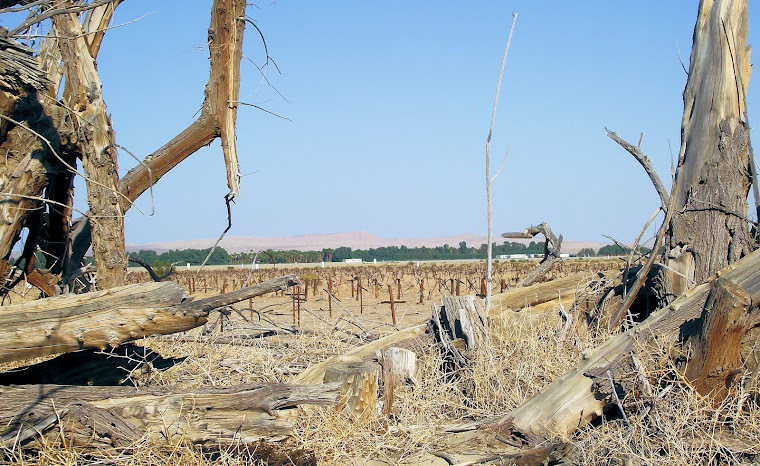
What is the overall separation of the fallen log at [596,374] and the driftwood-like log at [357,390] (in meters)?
1.04

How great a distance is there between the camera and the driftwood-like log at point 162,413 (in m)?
3.89

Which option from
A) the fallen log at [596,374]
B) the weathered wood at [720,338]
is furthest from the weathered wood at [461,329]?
the weathered wood at [720,338]

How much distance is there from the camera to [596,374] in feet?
17.0

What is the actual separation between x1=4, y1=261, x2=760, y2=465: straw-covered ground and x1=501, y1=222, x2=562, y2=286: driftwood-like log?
1.23 metres

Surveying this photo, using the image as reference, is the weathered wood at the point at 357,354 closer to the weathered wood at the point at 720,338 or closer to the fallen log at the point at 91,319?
the fallen log at the point at 91,319

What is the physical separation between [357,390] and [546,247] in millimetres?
4820

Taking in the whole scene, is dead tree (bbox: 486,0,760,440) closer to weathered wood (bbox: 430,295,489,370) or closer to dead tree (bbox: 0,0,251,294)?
weathered wood (bbox: 430,295,489,370)

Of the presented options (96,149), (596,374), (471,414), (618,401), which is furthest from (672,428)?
(96,149)

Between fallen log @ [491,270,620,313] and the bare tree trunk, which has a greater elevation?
the bare tree trunk

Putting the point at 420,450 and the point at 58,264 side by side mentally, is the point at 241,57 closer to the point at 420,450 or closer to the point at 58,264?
the point at 58,264

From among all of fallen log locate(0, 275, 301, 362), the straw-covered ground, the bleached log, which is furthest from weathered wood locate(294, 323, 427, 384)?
fallen log locate(0, 275, 301, 362)

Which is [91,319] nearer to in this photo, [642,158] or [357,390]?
[357,390]

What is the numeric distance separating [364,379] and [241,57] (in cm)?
354

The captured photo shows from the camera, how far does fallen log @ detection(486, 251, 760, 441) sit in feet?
16.4
